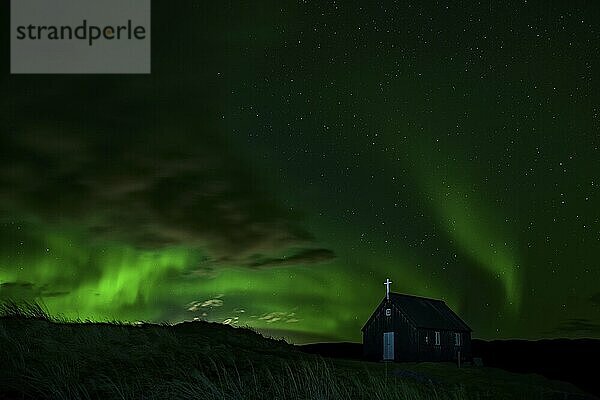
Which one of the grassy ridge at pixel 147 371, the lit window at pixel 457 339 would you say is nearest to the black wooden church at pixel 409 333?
the lit window at pixel 457 339

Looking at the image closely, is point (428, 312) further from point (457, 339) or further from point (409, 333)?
point (409, 333)

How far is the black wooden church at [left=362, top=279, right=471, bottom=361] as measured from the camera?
136ft

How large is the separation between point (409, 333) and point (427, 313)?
10.9 feet

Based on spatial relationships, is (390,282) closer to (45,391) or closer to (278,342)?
(278,342)

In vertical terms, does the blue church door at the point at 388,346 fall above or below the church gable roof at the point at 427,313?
below

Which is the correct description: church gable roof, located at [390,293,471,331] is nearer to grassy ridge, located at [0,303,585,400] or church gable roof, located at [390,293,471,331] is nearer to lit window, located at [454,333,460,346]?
lit window, located at [454,333,460,346]

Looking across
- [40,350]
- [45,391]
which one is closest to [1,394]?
[45,391]

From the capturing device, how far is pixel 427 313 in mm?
44531

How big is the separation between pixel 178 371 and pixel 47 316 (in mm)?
6925

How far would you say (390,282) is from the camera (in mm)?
42844

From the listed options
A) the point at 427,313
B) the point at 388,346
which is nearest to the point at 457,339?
the point at 427,313

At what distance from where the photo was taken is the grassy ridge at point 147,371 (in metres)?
9.94

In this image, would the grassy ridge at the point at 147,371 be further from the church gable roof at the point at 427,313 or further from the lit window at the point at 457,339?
the lit window at the point at 457,339

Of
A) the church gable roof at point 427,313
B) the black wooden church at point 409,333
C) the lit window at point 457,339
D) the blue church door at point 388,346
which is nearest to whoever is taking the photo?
the black wooden church at point 409,333
